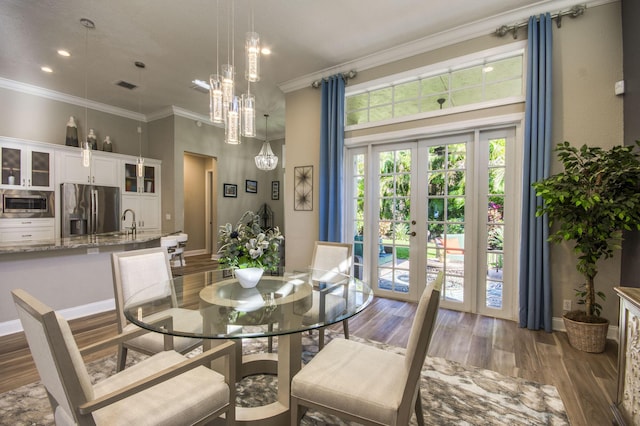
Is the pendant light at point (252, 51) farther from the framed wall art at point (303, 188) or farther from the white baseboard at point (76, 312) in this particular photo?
the white baseboard at point (76, 312)

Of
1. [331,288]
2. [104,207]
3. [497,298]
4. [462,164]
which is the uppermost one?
[462,164]

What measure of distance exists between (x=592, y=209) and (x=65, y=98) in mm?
7545

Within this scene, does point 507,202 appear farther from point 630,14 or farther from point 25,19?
point 25,19

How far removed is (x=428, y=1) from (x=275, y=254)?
113 inches

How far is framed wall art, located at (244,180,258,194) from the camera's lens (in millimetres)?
7469

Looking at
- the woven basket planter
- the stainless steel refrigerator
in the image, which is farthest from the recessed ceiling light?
the woven basket planter

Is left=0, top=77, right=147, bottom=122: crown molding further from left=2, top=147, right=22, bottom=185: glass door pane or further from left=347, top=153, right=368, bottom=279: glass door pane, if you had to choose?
left=347, top=153, right=368, bottom=279: glass door pane

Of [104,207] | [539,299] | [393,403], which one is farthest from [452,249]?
[104,207]

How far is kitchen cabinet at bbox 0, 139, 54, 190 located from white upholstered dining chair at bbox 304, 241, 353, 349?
4748 mm

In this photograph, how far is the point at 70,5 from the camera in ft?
9.58

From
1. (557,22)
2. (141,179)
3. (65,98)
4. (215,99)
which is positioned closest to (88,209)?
(141,179)

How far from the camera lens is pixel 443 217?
365cm

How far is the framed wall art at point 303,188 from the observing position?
4.53 m

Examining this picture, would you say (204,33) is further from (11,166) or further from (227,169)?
(227,169)
